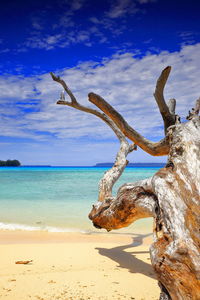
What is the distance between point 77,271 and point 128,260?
109 centimetres

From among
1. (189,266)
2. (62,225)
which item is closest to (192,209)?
(189,266)

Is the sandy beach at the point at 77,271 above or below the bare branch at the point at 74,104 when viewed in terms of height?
below

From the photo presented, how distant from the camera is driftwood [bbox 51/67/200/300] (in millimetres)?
1734

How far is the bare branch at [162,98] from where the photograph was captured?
119 inches

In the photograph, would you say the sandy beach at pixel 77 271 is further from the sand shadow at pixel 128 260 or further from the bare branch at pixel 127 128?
the bare branch at pixel 127 128

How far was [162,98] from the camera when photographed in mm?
3336

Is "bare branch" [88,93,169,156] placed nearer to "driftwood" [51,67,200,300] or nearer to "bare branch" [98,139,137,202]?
"driftwood" [51,67,200,300]

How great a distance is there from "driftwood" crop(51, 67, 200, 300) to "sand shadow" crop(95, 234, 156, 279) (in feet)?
2.78

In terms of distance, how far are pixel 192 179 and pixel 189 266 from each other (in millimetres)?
729

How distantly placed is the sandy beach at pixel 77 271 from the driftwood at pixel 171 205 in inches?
28.3

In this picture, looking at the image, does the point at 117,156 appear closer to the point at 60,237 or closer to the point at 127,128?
the point at 127,128

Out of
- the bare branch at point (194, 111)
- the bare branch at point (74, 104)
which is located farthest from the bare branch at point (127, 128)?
the bare branch at point (74, 104)

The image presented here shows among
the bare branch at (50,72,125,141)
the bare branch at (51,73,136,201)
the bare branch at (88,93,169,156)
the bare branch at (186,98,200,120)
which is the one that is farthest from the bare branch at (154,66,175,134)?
the bare branch at (50,72,125,141)

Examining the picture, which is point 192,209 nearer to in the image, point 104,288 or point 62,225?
point 104,288
